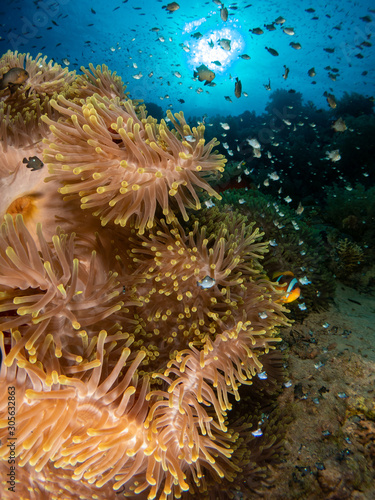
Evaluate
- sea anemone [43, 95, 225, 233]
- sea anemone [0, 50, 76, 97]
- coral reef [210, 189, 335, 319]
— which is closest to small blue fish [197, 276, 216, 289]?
sea anemone [43, 95, 225, 233]

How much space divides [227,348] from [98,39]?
5110cm

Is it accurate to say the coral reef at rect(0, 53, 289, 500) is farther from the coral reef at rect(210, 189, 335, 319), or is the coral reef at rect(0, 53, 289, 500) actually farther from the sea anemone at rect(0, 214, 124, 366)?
the coral reef at rect(210, 189, 335, 319)

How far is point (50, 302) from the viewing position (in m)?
1.51

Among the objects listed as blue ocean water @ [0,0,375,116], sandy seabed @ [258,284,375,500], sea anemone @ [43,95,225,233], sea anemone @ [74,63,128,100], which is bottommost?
sandy seabed @ [258,284,375,500]

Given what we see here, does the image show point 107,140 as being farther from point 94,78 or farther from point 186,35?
point 186,35

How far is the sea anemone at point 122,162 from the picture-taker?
1690 millimetres

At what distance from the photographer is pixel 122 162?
1.65m

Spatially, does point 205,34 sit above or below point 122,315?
above

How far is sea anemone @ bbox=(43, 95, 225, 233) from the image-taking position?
Answer: 1.69 m

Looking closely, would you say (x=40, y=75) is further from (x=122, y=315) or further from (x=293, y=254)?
(x=293, y=254)

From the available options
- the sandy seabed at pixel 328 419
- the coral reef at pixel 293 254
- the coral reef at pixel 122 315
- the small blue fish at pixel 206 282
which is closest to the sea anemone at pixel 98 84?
the coral reef at pixel 122 315

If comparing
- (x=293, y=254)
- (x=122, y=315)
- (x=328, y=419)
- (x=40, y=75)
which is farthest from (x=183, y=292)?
(x=293, y=254)

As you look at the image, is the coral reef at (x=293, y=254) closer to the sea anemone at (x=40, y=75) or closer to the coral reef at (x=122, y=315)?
the coral reef at (x=122, y=315)

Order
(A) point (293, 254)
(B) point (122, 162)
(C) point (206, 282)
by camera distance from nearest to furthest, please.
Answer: (B) point (122, 162) → (C) point (206, 282) → (A) point (293, 254)
